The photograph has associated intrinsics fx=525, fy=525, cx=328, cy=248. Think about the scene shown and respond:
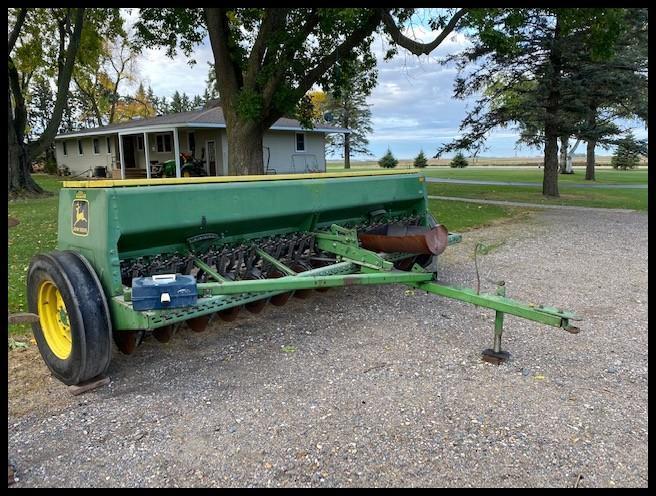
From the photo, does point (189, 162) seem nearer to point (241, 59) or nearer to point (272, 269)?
point (241, 59)

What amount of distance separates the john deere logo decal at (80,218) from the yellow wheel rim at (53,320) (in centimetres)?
40

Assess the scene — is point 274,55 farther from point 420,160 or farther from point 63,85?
point 420,160

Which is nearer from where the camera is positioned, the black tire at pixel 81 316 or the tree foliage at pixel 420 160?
the black tire at pixel 81 316

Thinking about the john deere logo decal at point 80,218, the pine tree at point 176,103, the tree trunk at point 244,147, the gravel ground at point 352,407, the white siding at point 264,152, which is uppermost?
the pine tree at point 176,103

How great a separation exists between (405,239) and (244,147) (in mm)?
7769

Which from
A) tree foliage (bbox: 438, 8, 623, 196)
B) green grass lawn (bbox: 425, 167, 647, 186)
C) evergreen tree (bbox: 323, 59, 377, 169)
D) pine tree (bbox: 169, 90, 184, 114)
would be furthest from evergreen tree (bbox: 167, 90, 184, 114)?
tree foliage (bbox: 438, 8, 623, 196)

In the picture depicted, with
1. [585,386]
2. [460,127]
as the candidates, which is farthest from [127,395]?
[460,127]

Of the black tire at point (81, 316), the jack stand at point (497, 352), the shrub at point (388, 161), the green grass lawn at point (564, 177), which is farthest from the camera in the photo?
the shrub at point (388, 161)

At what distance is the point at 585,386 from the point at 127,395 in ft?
9.50

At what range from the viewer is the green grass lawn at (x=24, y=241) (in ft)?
16.6

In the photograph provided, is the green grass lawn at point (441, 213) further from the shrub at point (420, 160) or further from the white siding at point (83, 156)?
the shrub at point (420, 160)

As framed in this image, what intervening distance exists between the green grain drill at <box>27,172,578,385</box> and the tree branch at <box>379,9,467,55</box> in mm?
6978

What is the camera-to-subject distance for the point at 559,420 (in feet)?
9.67

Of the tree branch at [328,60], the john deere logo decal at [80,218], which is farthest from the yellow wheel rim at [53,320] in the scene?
the tree branch at [328,60]
